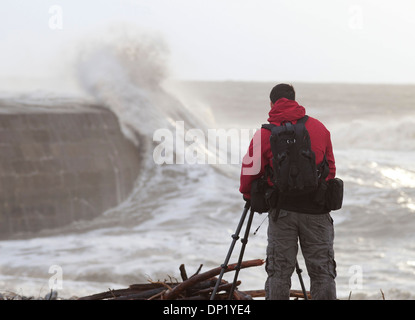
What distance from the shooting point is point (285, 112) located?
12.2 feet

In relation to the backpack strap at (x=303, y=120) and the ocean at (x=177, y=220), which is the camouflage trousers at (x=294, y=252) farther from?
the backpack strap at (x=303, y=120)

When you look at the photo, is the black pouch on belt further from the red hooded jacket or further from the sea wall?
the sea wall

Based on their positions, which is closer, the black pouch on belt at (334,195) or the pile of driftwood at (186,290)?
the pile of driftwood at (186,290)

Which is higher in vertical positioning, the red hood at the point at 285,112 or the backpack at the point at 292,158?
the red hood at the point at 285,112

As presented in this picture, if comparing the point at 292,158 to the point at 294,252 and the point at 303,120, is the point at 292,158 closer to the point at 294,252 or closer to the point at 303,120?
the point at 303,120

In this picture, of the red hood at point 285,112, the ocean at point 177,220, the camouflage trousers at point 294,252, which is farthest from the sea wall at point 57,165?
the red hood at point 285,112

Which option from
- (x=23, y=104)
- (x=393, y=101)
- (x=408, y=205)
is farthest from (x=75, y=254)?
(x=393, y=101)

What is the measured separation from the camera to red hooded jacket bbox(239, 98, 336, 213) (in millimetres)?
3674

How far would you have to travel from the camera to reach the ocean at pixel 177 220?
29.7 feet

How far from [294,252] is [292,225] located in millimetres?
146

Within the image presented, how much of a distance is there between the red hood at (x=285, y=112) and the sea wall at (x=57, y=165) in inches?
311
